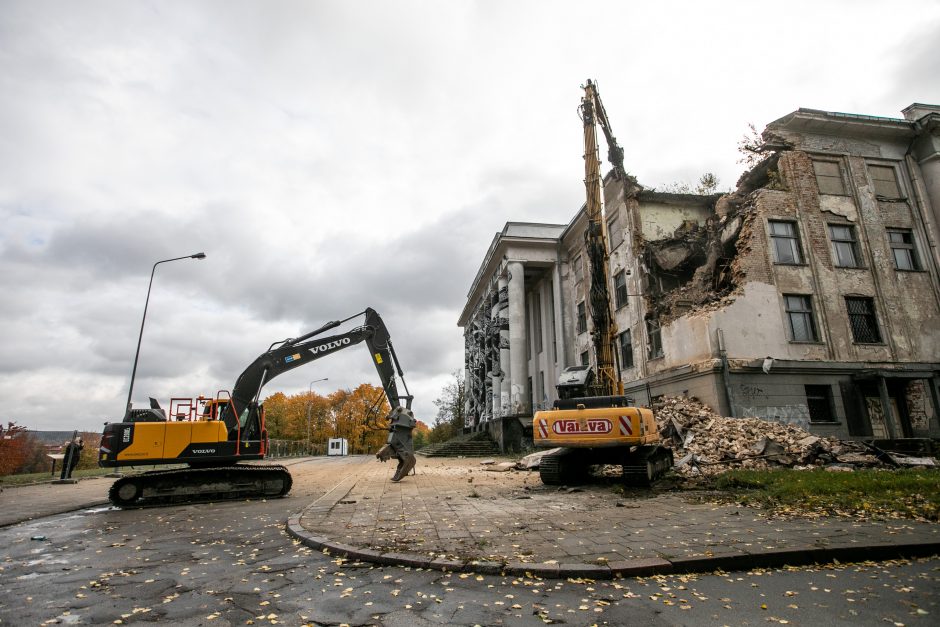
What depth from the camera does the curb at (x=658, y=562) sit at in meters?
4.84

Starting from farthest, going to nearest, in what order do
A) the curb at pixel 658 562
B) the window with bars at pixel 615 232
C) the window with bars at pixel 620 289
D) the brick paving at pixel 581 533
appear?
1. the window with bars at pixel 615 232
2. the window with bars at pixel 620 289
3. the brick paving at pixel 581 533
4. the curb at pixel 658 562

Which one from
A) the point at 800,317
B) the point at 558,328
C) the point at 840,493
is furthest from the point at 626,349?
the point at 840,493

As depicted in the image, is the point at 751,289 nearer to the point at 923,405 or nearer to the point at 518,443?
the point at 923,405

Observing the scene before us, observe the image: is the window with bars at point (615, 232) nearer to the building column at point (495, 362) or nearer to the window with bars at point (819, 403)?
the window with bars at point (819, 403)

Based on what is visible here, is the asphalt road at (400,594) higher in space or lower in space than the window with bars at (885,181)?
lower

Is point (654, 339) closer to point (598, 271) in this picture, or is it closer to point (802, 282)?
point (802, 282)

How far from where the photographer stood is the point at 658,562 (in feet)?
16.3

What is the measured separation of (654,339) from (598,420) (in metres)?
12.4

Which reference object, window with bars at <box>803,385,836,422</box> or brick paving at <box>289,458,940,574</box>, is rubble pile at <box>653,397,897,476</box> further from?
brick paving at <box>289,458,940,574</box>

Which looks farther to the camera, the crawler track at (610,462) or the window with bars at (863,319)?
the window with bars at (863,319)

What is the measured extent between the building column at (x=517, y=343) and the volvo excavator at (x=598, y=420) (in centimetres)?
1853

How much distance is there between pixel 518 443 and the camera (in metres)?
30.2

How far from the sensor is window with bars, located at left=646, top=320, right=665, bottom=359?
2178cm

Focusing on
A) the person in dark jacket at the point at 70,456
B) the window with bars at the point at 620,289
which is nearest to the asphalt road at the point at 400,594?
the person in dark jacket at the point at 70,456
